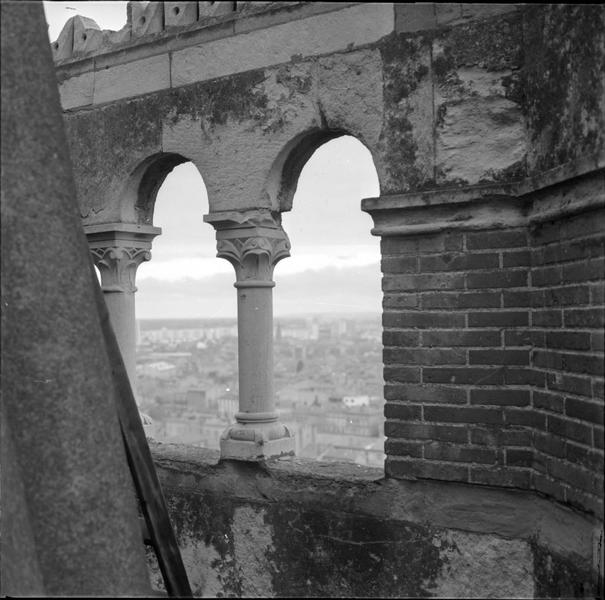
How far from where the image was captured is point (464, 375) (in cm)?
315

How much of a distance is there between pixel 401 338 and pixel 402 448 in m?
0.46

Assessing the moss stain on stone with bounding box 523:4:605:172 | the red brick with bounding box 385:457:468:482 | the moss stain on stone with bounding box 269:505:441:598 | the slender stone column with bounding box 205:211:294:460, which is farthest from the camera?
the slender stone column with bounding box 205:211:294:460

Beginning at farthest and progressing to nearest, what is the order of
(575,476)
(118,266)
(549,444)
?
1. (118,266)
2. (549,444)
3. (575,476)

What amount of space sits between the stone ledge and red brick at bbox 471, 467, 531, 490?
0.04 metres

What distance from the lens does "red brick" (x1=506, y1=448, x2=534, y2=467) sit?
308cm

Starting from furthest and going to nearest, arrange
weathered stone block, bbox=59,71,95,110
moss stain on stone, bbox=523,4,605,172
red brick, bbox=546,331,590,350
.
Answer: weathered stone block, bbox=59,71,95,110
red brick, bbox=546,331,590,350
moss stain on stone, bbox=523,4,605,172

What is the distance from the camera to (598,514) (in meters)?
2.59

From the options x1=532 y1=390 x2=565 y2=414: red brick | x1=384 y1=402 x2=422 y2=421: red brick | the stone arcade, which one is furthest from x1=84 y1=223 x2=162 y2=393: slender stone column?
x1=532 y1=390 x2=565 y2=414: red brick

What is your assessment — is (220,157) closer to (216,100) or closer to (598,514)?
(216,100)

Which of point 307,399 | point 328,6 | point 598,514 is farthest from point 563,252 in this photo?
point 307,399

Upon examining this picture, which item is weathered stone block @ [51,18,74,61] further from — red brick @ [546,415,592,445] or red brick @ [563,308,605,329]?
red brick @ [546,415,592,445]

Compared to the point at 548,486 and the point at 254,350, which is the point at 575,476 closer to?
the point at 548,486

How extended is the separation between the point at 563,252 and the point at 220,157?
1.73 metres

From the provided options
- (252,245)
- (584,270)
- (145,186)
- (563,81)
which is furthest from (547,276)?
(145,186)
